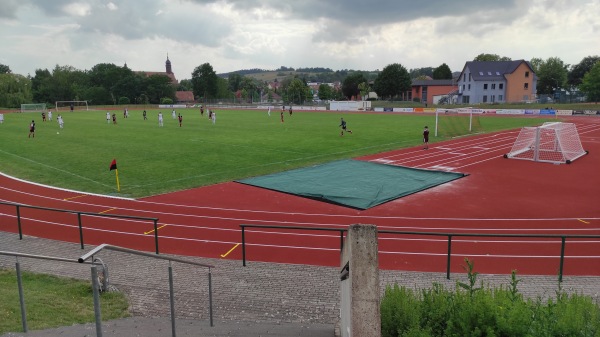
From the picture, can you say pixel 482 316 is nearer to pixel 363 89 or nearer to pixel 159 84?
pixel 363 89

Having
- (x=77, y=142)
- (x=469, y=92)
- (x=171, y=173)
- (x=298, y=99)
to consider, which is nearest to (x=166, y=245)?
(x=171, y=173)

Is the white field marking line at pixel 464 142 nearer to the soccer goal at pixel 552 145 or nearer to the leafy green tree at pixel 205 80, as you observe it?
the soccer goal at pixel 552 145

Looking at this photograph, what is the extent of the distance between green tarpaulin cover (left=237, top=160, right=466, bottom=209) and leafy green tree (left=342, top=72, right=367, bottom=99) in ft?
373

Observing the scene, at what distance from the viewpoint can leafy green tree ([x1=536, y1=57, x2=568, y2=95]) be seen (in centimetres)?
11219

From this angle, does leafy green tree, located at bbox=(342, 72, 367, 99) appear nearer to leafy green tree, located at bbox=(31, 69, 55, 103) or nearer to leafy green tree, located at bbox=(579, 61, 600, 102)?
leafy green tree, located at bbox=(579, 61, 600, 102)

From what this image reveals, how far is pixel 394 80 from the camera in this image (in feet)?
370

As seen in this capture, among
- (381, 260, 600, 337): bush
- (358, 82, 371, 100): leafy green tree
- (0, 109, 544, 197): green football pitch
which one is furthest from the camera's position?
(358, 82, 371, 100): leafy green tree

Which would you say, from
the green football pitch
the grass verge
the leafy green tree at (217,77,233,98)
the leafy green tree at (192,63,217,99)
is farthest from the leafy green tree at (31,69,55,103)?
the grass verge

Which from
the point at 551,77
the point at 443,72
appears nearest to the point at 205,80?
the point at 443,72

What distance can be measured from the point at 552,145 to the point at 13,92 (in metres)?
116

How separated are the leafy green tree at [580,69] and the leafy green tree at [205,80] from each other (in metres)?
107

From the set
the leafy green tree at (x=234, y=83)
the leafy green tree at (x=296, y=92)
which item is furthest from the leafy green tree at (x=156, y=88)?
the leafy green tree at (x=234, y=83)

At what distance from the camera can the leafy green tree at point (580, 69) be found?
120 m

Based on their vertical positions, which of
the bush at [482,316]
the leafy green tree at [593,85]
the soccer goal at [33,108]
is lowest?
the bush at [482,316]
